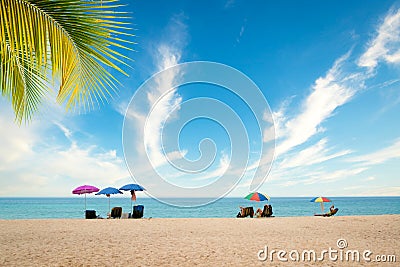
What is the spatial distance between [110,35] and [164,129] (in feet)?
39.0

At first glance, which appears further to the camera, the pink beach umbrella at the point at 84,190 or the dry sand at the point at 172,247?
the pink beach umbrella at the point at 84,190

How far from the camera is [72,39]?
2.98 metres

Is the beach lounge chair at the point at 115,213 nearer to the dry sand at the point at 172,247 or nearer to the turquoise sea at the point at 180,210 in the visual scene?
the dry sand at the point at 172,247

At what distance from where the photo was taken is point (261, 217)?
61.2ft

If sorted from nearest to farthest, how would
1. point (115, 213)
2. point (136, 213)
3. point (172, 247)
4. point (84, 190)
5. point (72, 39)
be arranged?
point (72, 39) → point (172, 247) → point (115, 213) → point (136, 213) → point (84, 190)

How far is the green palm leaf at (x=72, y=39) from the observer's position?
8.94ft

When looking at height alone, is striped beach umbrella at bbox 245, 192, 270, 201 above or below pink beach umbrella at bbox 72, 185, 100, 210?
below

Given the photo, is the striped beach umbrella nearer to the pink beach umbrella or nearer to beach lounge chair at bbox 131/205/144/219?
beach lounge chair at bbox 131/205/144/219

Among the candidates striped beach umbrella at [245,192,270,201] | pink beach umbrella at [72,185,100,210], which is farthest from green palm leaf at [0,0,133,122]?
striped beach umbrella at [245,192,270,201]

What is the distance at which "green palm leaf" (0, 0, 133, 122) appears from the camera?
2.72 metres

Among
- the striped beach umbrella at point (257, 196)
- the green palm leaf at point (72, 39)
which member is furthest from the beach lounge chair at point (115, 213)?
the green palm leaf at point (72, 39)

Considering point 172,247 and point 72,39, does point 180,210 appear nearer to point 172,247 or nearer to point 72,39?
point 172,247

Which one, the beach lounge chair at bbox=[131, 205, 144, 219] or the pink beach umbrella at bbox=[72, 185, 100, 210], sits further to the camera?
the pink beach umbrella at bbox=[72, 185, 100, 210]

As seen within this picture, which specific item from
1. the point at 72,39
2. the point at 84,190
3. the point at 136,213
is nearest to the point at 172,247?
the point at 72,39
